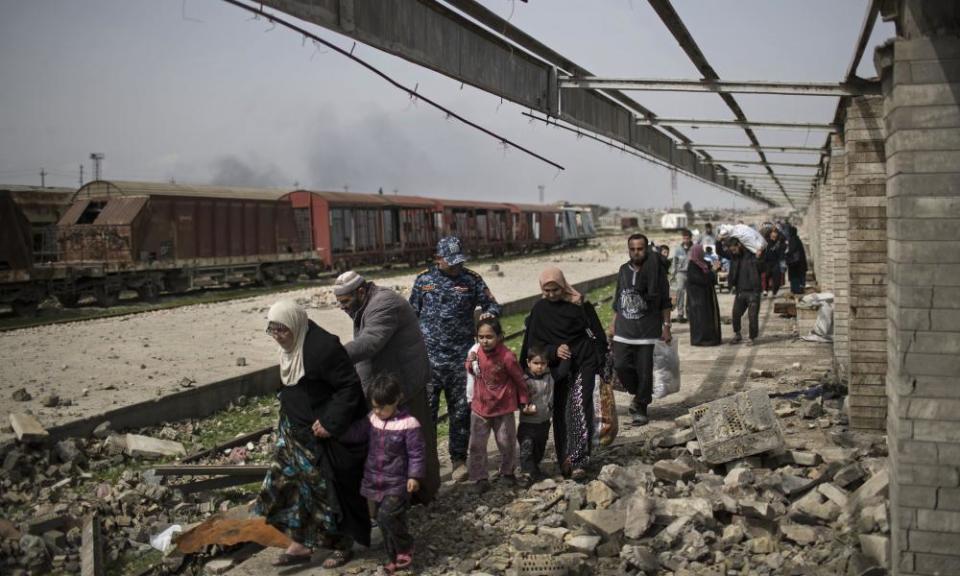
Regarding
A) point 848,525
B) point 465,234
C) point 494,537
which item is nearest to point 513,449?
point 494,537

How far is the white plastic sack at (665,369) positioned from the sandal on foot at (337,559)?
148 inches

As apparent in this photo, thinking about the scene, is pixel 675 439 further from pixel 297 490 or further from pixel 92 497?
pixel 92 497

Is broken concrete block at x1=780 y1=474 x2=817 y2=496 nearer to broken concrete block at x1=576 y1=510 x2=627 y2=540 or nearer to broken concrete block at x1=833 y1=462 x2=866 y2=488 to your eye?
broken concrete block at x1=833 y1=462 x2=866 y2=488

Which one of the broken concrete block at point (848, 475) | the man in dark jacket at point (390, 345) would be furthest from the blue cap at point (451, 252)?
the broken concrete block at point (848, 475)

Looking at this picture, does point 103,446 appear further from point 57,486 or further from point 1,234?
point 1,234

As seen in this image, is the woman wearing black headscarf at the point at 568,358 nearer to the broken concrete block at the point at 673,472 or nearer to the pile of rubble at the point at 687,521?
the pile of rubble at the point at 687,521

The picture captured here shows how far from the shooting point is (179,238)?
22094mm

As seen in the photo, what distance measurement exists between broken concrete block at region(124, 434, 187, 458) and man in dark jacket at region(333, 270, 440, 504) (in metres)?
3.16

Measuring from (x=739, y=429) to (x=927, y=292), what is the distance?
7.23 ft

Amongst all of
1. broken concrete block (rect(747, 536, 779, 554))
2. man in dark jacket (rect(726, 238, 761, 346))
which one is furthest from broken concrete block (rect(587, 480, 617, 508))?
man in dark jacket (rect(726, 238, 761, 346))

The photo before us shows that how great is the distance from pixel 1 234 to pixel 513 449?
1576 cm

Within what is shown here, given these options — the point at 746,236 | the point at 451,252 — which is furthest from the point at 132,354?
the point at 746,236

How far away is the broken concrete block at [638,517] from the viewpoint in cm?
450

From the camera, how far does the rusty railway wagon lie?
18.3m
